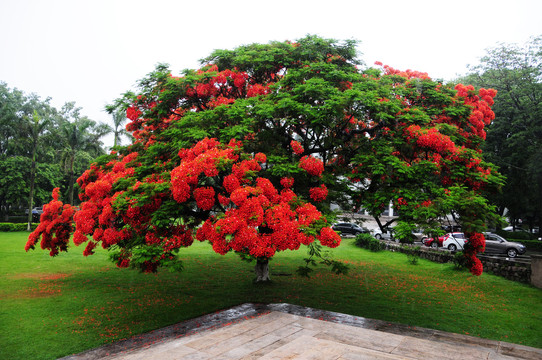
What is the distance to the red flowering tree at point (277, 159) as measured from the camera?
841cm

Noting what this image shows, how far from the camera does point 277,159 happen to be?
9750mm

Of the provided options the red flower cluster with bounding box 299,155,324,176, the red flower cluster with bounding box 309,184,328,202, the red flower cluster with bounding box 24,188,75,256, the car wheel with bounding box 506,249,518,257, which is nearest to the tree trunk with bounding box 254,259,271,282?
the red flower cluster with bounding box 309,184,328,202

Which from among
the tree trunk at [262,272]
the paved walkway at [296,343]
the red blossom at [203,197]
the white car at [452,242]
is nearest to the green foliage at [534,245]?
the white car at [452,242]

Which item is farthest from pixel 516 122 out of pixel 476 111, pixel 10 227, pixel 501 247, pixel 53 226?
pixel 10 227

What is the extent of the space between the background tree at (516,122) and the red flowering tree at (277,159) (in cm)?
1648

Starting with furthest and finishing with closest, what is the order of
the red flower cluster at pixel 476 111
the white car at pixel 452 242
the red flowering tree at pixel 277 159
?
the white car at pixel 452 242, the red flower cluster at pixel 476 111, the red flowering tree at pixel 277 159

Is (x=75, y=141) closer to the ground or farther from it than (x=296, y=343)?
farther from it

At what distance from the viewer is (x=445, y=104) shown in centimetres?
1207

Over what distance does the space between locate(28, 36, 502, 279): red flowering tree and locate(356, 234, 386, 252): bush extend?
1621 cm

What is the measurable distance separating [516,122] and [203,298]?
27.2 metres

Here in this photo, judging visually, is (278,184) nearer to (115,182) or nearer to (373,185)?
(373,185)

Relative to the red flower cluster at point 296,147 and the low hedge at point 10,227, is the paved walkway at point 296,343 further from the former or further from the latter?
the low hedge at point 10,227

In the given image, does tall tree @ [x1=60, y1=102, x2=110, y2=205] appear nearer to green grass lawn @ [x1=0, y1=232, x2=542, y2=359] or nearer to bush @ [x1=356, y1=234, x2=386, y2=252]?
green grass lawn @ [x1=0, y1=232, x2=542, y2=359]

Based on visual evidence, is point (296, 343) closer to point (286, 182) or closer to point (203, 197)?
point (286, 182)
